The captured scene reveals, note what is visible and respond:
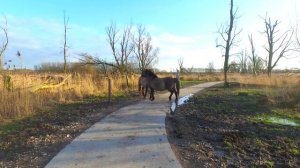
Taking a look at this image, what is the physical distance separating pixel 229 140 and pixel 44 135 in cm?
455

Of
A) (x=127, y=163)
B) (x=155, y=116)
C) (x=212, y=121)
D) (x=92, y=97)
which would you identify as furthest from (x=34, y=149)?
(x=92, y=97)

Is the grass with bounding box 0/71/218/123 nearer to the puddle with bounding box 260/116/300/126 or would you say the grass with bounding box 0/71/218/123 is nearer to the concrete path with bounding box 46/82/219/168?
the concrete path with bounding box 46/82/219/168

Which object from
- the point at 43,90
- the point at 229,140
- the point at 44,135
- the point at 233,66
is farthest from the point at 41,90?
the point at 233,66

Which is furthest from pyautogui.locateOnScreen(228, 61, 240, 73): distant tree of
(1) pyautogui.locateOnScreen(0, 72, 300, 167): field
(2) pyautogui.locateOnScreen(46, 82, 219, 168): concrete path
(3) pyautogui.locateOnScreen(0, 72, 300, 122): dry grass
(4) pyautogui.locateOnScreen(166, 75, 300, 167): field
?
(2) pyautogui.locateOnScreen(46, 82, 219, 168): concrete path

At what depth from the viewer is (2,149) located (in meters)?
7.92

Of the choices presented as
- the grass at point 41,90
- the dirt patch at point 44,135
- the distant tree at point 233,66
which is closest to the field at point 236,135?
the dirt patch at point 44,135

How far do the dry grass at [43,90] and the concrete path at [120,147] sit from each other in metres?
3.29

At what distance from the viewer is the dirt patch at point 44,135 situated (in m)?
7.27

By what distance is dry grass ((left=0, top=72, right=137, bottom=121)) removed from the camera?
40.8 ft

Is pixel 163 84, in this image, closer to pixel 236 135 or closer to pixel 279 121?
pixel 279 121

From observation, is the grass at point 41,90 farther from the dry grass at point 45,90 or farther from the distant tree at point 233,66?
the distant tree at point 233,66

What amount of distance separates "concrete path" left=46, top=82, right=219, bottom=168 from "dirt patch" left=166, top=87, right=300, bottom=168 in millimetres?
364

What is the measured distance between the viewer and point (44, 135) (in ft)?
30.3

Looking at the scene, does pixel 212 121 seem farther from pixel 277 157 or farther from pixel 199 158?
pixel 199 158
